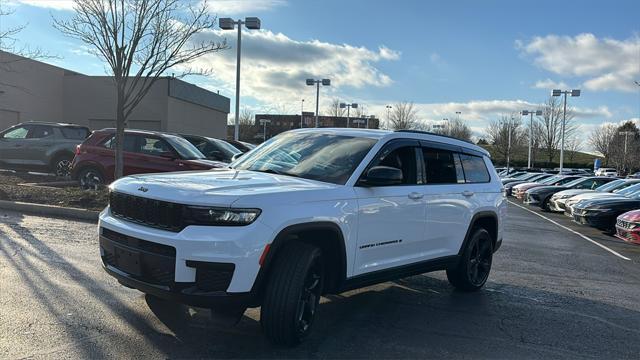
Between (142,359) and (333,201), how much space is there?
1.88 meters

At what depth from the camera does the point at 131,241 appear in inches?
168

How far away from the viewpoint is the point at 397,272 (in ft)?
17.6

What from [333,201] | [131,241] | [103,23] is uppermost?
[103,23]

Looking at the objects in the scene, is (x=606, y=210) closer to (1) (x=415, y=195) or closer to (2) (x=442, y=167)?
(2) (x=442, y=167)

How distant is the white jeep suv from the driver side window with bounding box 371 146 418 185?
0.05 feet

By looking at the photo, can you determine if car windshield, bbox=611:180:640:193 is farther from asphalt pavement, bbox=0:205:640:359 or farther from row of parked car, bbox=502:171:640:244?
asphalt pavement, bbox=0:205:640:359

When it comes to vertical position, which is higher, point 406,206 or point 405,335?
point 406,206

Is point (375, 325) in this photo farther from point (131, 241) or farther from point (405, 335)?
point (131, 241)

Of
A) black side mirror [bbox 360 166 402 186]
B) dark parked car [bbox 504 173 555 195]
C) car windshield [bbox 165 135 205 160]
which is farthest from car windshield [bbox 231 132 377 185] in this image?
dark parked car [bbox 504 173 555 195]

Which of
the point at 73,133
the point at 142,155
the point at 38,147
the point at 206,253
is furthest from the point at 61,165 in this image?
the point at 206,253

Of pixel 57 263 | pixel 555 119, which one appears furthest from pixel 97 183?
pixel 555 119

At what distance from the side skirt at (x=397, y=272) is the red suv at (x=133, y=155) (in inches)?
279

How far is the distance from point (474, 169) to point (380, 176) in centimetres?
252

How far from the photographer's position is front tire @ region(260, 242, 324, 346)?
413 cm
